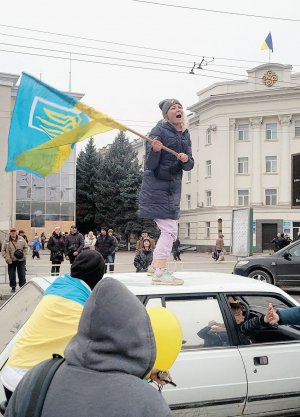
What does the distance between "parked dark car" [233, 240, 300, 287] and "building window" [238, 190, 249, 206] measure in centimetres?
3423

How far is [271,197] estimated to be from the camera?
48.5 metres

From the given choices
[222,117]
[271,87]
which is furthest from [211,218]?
[271,87]

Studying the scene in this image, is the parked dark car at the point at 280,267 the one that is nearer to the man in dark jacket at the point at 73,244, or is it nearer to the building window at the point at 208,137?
the man in dark jacket at the point at 73,244

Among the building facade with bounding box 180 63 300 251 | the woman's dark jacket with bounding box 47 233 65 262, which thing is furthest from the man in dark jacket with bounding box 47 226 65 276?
the building facade with bounding box 180 63 300 251

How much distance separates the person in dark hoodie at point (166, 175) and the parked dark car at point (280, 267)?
392 inches

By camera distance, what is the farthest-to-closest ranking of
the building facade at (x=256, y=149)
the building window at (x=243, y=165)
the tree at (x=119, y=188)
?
the tree at (x=119, y=188) < the building window at (x=243, y=165) < the building facade at (x=256, y=149)

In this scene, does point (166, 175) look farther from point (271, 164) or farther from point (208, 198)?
point (208, 198)

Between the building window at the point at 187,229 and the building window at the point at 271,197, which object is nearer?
the building window at the point at 271,197

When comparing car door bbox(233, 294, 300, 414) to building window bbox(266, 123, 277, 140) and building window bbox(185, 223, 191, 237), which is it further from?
building window bbox(185, 223, 191, 237)

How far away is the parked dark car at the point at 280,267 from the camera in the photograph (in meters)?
14.7

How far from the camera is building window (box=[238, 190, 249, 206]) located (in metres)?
49.1

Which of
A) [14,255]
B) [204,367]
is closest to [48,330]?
[204,367]

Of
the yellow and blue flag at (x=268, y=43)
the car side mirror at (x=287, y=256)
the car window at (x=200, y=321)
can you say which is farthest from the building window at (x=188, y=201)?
the car window at (x=200, y=321)

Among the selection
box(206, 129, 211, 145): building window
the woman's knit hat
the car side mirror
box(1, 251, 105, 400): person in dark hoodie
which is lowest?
the car side mirror
